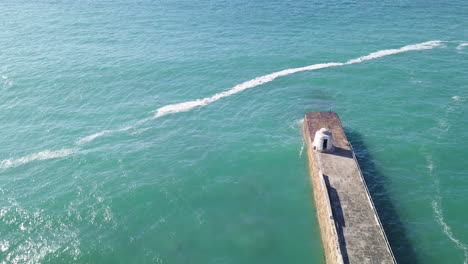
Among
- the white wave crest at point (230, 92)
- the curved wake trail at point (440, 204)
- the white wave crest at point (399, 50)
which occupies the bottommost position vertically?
the curved wake trail at point (440, 204)

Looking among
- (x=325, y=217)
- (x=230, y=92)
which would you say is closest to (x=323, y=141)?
(x=325, y=217)

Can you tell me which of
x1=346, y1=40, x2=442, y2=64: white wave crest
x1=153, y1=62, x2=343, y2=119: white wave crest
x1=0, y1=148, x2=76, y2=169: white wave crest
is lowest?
x1=0, y1=148, x2=76, y2=169: white wave crest

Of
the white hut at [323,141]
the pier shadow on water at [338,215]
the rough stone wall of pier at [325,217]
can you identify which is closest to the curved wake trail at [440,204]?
the pier shadow on water at [338,215]

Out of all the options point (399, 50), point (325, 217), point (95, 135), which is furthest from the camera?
point (399, 50)

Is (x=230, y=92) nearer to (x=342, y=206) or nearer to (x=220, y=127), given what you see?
(x=220, y=127)

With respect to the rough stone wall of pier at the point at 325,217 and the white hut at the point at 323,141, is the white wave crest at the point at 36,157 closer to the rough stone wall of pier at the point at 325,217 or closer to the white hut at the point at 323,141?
the rough stone wall of pier at the point at 325,217

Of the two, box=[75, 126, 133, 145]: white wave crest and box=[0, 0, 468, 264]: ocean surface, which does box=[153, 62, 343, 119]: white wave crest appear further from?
box=[75, 126, 133, 145]: white wave crest

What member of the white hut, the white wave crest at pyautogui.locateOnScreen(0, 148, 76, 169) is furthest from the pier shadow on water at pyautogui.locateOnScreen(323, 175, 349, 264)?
the white wave crest at pyautogui.locateOnScreen(0, 148, 76, 169)
